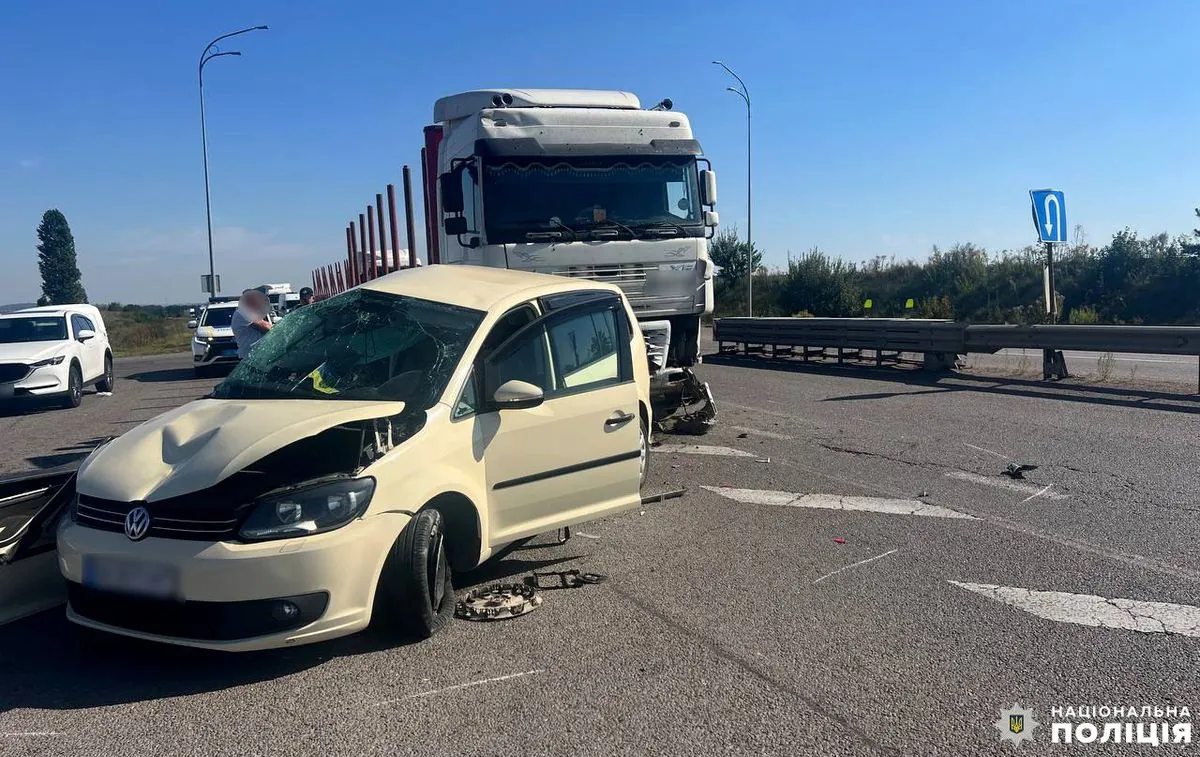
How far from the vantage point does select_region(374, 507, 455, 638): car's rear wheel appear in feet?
14.5

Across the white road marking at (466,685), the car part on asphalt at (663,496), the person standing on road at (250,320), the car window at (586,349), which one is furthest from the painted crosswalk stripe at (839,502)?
the person standing on road at (250,320)

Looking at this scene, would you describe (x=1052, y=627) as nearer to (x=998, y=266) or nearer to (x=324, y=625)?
(x=324, y=625)

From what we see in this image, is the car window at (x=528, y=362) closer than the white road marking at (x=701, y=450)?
Yes

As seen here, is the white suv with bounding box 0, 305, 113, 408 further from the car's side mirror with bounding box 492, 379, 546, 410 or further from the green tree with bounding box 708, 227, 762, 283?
the green tree with bounding box 708, 227, 762, 283

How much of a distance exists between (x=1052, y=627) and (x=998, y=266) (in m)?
34.7

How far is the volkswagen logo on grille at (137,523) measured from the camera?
13.4 ft

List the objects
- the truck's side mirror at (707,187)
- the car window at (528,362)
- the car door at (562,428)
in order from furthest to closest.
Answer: the truck's side mirror at (707,187), the car window at (528,362), the car door at (562,428)

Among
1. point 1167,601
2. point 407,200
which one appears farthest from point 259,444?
point 407,200

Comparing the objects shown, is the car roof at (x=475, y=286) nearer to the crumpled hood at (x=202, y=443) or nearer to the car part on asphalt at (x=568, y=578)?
the crumpled hood at (x=202, y=443)

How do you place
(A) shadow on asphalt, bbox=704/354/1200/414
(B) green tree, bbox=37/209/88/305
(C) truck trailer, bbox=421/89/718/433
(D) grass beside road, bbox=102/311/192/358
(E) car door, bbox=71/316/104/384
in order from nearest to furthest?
(C) truck trailer, bbox=421/89/718/433
(A) shadow on asphalt, bbox=704/354/1200/414
(E) car door, bbox=71/316/104/384
(D) grass beside road, bbox=102/311/192/358
(B) green tree, bbox=37/209/88/305

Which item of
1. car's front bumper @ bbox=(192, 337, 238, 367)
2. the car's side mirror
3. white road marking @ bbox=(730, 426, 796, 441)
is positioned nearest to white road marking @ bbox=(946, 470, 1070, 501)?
white road marking @ bbox=(730, 426, 796, 441)

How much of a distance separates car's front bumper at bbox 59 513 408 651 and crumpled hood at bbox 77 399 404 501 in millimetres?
253

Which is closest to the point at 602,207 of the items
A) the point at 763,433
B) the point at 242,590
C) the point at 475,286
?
the point at 763,433

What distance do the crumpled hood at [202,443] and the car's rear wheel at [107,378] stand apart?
14.5 m
